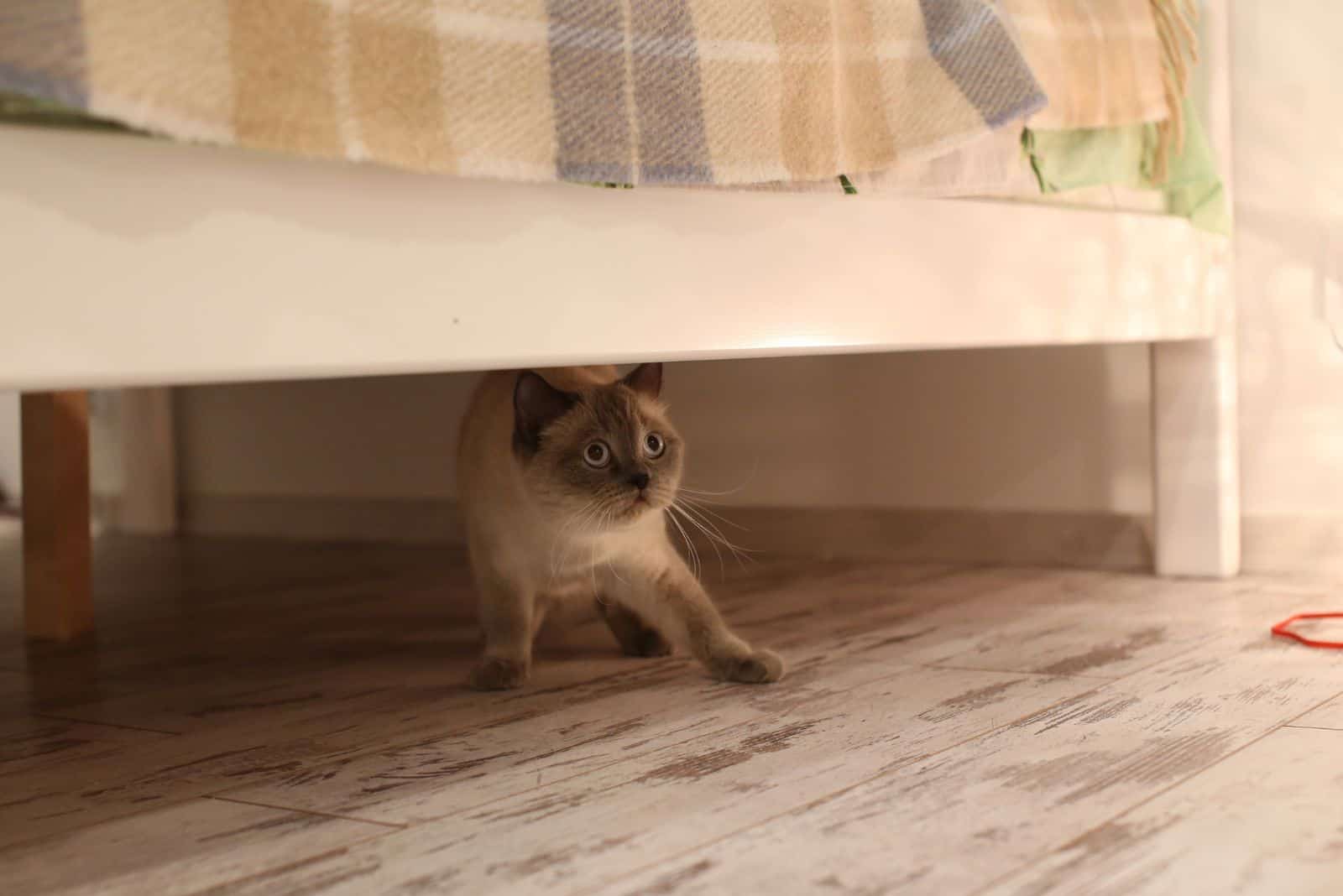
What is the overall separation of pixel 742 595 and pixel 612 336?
1.03 meters

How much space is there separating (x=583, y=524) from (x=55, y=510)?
32.3 inches

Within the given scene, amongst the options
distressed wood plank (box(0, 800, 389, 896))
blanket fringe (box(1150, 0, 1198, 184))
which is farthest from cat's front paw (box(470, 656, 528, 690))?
blanket fringe (box(1150, 0, 1198, 184))

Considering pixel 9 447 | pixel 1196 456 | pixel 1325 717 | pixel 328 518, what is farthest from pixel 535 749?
pixel 9 447

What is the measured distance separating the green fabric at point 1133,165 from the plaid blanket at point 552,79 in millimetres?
261

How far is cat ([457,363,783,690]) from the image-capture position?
1488 mm

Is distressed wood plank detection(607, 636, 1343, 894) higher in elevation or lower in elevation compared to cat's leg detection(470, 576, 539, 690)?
lower

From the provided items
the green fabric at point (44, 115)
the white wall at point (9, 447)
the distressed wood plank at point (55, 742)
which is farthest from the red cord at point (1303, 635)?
the white wall at point (9, 447)

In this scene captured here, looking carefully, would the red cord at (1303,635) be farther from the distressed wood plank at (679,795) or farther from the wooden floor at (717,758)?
the distressed wood plank at (679,795)

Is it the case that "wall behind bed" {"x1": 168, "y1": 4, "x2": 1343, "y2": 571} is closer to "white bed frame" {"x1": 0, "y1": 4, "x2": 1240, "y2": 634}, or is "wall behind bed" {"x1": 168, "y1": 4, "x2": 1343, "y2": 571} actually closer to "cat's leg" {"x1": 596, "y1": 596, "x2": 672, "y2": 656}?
"white bed frame" {"x1": 0, "y1": 4, "x2": 1240, "y2": 634}

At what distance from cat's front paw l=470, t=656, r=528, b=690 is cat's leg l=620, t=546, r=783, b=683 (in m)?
0.17

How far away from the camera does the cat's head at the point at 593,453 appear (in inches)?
58.2

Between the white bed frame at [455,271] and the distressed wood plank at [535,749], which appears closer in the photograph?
the white bed frame at [455,271]

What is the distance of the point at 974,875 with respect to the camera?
85 centimetres

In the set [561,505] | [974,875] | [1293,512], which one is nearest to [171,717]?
[561,505]
